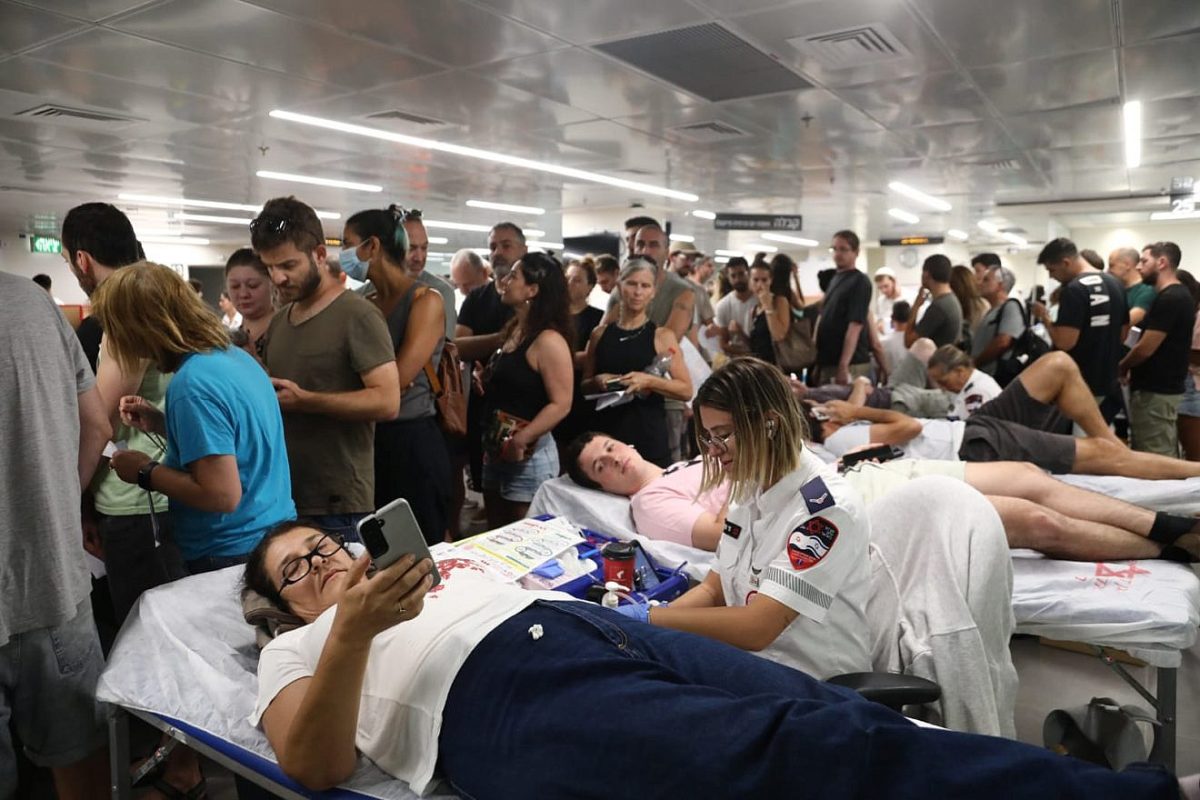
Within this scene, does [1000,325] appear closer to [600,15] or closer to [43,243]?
[600,15]

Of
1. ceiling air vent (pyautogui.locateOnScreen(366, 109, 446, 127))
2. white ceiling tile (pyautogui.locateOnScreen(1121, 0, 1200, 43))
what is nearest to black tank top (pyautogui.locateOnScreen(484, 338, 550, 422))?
white ceiling tile (pyautogui.locateOnScreen(1121, 0, 1200, 43))

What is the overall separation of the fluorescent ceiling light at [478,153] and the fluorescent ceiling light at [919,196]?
256cm

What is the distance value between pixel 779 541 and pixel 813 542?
98 mm

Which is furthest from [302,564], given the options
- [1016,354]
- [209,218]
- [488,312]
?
[209,218]

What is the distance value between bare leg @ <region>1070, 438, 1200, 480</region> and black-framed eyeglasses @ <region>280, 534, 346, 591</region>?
3.10 metres

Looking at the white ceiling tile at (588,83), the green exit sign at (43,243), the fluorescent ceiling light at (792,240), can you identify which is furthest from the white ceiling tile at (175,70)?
the fluorescent ceiling light at (792,240)

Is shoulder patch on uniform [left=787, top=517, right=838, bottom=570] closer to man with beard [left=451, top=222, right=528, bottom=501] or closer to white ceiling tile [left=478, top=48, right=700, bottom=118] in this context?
man with beard [left=451, top=222, right=528, bottom=501]

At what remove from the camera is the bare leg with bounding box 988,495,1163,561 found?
8.44 feet

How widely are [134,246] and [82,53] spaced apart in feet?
9.75

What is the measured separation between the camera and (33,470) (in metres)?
1.52

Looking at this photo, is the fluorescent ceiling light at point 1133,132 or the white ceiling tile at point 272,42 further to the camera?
the fluorescent ceiling light at point 1133,132

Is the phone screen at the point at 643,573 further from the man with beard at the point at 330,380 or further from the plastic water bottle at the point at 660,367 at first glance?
the plastic water bottle at the point at 660,367

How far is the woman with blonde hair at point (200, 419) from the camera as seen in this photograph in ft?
5.79

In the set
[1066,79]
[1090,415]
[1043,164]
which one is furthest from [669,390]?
[1043,164]
